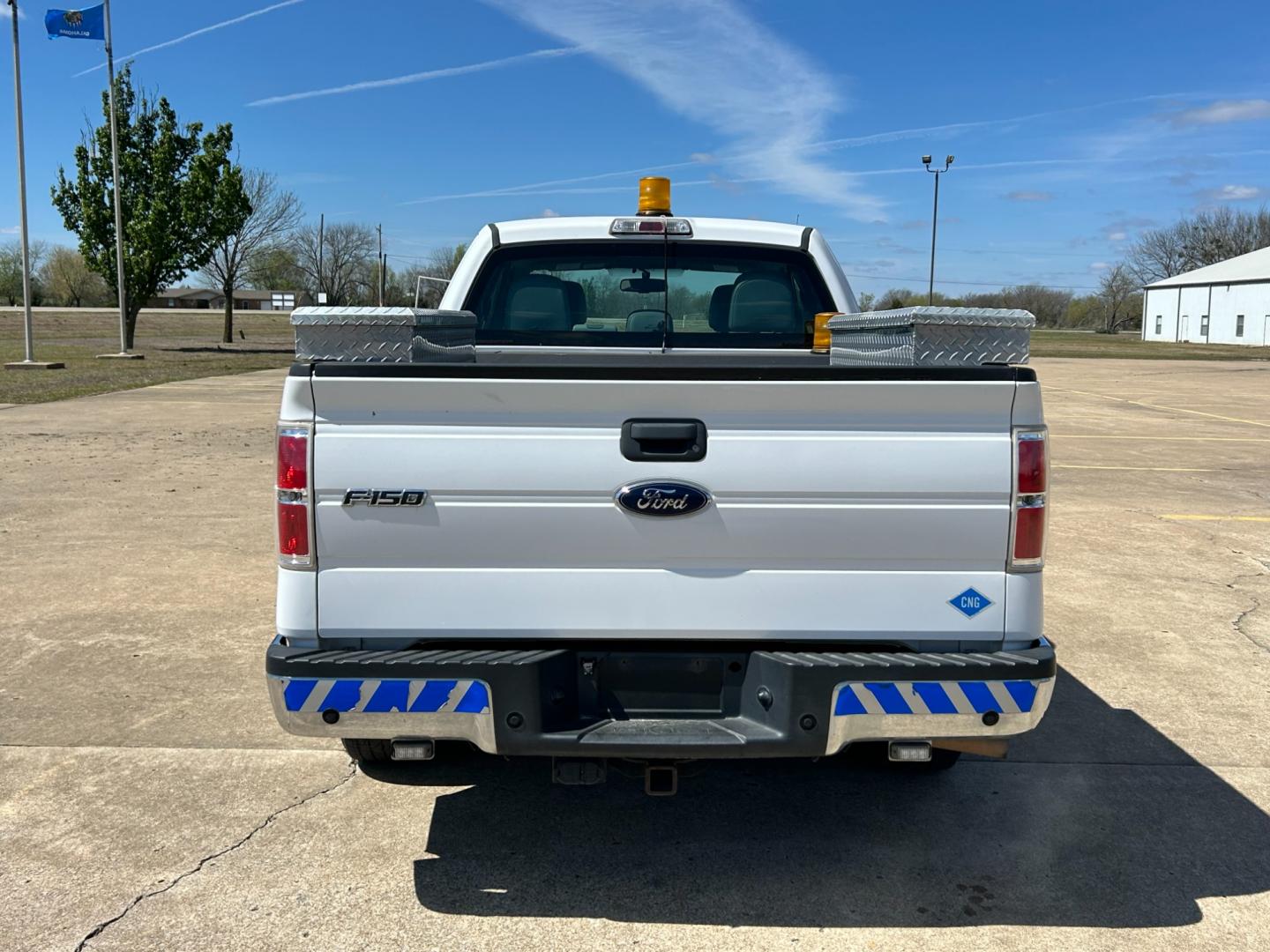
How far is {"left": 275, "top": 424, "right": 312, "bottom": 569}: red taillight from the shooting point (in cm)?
278

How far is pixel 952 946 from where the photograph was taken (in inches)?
116

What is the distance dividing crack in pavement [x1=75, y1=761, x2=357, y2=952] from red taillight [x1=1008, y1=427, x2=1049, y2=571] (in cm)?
249

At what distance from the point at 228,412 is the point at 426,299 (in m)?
11.5

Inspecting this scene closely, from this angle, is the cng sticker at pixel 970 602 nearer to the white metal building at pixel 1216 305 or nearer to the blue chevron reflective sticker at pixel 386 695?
the blue chevron reflective sticker at pixel 386 695

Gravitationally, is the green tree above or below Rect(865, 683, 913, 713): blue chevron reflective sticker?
above

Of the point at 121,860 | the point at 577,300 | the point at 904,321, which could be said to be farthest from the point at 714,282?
the point at 121,860

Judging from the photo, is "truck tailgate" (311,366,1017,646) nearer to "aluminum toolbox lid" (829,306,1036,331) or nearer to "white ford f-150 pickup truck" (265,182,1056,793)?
"white ford f-150 pickup truck" (265,182,1056,793)

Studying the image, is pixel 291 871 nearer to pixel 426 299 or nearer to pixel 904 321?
pixel 904 321

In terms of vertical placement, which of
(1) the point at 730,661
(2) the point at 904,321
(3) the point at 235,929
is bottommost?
(3) the point at 235,929

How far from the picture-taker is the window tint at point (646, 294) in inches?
196

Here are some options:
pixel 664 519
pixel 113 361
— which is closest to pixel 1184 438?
pixel 664 519

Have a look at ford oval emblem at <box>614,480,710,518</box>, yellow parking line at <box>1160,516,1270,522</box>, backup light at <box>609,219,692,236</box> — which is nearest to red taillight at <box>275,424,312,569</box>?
ford oval emblem at <box>614,480,710,518</box>

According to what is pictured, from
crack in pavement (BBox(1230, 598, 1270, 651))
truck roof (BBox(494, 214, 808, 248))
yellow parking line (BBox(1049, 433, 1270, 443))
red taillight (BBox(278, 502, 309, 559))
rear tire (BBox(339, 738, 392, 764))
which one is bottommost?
crack in pavement (BBox(1230, 598, 1270, 651))

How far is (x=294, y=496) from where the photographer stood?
110 inches
